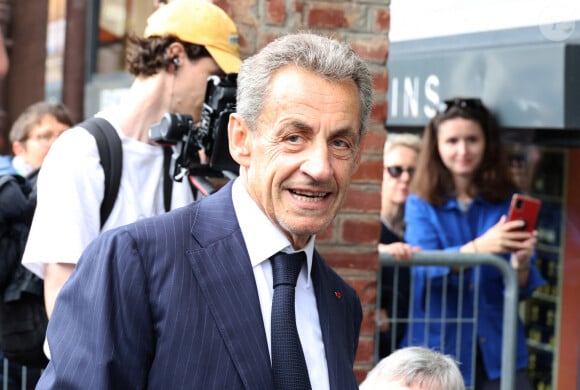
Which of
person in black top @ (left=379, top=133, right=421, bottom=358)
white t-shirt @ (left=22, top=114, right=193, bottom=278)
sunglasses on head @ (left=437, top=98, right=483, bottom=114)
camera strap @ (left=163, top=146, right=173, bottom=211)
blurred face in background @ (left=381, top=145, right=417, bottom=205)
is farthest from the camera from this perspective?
blurred face in background @ (left=381, top=145, right=417, bottom=205)

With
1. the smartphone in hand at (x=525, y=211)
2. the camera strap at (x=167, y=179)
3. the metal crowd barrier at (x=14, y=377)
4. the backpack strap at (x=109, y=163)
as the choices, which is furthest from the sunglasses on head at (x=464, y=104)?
the backpack strap at (x=109, y=163)

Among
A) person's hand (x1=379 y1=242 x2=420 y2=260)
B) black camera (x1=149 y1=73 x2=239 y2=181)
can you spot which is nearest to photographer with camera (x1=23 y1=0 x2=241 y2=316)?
black camera (x1=149 y1=73 x2=239 y2=181)

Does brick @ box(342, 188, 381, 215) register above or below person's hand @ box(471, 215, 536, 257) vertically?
above

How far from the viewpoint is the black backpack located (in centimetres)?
301

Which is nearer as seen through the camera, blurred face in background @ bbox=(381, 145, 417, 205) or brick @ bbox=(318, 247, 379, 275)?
brick @ bbox=(318, 247, 379, 275)

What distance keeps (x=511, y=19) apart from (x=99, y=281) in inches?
148

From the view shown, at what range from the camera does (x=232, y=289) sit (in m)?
2.02

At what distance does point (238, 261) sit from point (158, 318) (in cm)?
20

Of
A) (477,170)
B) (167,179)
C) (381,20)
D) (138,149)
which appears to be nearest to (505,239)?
(477,170)

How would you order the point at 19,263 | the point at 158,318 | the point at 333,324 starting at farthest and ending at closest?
the point at 19,263
the point at 333,324
the point at 158,318

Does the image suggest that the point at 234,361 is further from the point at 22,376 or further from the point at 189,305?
the point at 22,376

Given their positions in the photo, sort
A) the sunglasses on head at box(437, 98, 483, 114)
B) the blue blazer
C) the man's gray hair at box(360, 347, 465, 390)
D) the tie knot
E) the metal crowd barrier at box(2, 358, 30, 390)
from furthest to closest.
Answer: the sunglasses on head at box(437, 98, 483, 114) → the metal crowd barrier at box(2, 358, 30, 390) → the man's gray hair at box(360, 347, 465, 390) → the tie knot → the blue blazer

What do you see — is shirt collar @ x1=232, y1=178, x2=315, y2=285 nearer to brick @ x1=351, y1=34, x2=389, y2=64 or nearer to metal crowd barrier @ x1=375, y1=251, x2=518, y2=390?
brick @ x1=351, y1=34, x2=389, y2=64

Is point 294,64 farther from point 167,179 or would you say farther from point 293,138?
point 167,179
